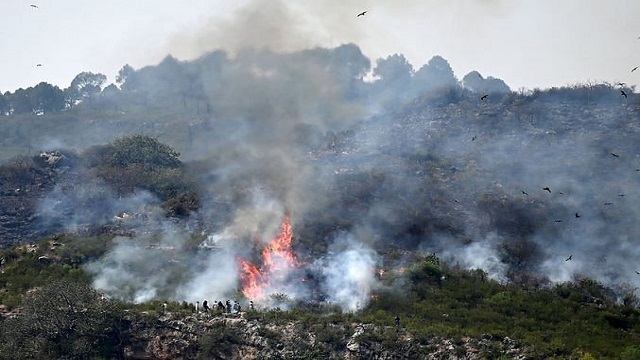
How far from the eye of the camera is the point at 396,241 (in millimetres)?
63562

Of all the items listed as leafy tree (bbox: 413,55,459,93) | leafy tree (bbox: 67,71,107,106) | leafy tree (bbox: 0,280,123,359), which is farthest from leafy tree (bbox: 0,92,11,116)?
leafy tree (bbox: 0,280,123,359)

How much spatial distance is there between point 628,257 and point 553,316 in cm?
1574

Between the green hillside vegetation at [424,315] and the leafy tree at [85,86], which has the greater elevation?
the leafy tree at [85,86]

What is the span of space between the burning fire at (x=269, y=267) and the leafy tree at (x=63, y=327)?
34.0 feet

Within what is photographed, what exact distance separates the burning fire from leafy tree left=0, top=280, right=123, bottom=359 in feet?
34.0

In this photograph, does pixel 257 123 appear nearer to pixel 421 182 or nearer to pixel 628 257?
pixel 421 182

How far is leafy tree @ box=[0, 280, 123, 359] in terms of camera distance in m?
46.2

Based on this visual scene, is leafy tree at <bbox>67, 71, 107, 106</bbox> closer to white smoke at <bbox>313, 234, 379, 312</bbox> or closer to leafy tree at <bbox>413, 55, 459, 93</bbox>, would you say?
leafy tree at <bbox>413, 55, 459, 93</bbox>

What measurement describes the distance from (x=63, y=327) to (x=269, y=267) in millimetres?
16383

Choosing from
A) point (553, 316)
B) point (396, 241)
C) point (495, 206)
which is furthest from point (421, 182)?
point (553, 316)

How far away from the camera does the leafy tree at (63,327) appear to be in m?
46.2

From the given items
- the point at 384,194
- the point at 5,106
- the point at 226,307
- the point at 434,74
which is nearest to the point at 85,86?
the point at 5,106

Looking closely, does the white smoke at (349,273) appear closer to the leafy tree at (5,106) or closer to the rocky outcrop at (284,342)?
the rocky outcrop at (284,342)

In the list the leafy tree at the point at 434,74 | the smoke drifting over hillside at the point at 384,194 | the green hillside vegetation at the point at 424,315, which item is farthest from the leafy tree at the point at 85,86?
the green hillside vegetation at the point at 424,315
